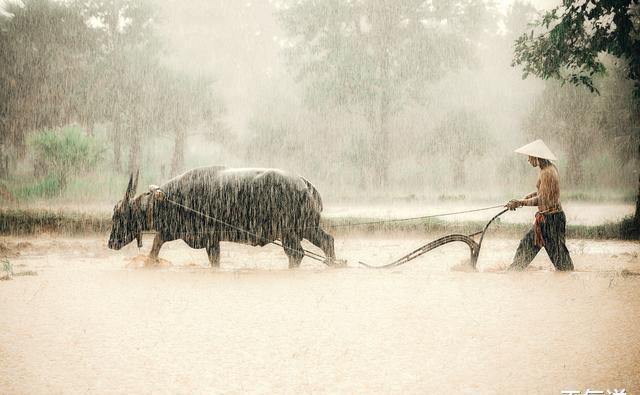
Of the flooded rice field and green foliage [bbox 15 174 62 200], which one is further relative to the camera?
green foliage [bbox 15 174 62 200]

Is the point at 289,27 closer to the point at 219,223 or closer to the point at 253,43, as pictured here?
the point at 253,43

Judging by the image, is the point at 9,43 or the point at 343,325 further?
the point at 9,43

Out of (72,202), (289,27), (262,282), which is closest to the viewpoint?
(262,282)

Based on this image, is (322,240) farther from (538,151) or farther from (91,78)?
(91,78)

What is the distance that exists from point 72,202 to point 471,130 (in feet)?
69.3

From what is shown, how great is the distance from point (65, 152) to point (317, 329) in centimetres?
2199

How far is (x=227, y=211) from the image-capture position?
10.3 meters

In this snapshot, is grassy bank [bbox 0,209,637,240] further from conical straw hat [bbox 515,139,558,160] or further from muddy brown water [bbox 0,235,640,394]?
conical straw hat [bbox 515,139,558,160]

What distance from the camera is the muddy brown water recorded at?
201 inches

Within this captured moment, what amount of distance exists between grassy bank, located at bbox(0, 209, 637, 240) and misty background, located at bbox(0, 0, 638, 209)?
6708mm

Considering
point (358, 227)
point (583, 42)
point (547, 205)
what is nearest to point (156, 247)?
point (547, 205)

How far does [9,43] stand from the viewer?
29.5m

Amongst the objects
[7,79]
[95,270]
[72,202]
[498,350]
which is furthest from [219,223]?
[7,79]

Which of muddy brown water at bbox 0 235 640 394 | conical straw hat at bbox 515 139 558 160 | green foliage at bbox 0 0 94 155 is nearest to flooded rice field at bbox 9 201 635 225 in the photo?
muddy brown water at bbox 0 235 640 394
